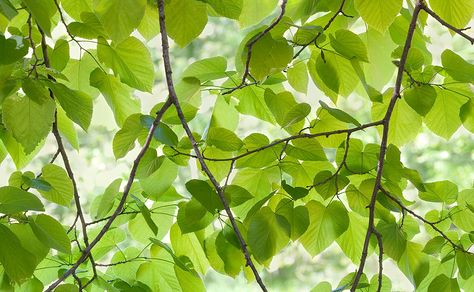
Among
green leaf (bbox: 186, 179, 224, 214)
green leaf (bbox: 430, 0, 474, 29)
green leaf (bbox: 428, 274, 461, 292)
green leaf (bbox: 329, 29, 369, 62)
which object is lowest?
green leaf (bbox: 186, 179, 224, 214)

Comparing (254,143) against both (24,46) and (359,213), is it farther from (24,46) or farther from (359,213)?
(24,46)

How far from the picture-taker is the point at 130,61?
27.9 inches

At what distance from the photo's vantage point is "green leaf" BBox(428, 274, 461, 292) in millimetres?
699

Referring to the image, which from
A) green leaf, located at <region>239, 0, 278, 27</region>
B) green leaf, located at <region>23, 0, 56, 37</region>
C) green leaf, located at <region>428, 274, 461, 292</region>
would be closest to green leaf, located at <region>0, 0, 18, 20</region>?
green leaf, located at <region>23, 0, 56, 37</region>

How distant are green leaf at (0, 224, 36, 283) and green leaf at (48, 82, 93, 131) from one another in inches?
4.7

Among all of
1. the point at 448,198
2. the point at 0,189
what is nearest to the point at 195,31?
the point at 0,189

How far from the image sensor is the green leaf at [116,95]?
2.38ft

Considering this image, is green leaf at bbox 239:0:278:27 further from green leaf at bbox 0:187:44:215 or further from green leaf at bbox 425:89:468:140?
green leaf at bbox 0:187:44:215

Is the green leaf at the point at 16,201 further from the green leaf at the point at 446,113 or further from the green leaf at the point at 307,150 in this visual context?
the green leaf at the point at 446,113

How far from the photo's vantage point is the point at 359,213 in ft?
2.33

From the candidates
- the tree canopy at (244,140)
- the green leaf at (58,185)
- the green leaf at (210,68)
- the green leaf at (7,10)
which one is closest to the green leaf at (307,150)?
the tree canopy at (244,140)

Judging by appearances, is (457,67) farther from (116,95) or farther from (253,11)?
(116,95)

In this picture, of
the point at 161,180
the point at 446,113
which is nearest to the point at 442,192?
the point at 446,113

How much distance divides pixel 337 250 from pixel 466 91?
346 cm
